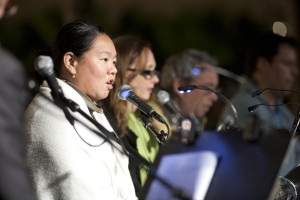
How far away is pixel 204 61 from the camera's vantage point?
523 cm

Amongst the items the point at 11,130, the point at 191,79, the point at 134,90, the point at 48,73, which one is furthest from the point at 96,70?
the point at 191,79

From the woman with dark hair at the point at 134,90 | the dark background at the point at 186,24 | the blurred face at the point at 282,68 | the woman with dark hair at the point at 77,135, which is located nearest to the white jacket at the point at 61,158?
the woman with dark hair at the point at 77,135

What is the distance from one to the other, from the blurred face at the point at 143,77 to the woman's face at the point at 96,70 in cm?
97

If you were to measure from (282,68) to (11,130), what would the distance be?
12.0ft

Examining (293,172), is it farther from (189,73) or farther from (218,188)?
(189,73)

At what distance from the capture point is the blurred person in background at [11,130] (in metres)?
1.72

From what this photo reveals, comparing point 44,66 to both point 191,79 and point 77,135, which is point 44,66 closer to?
point 77,135

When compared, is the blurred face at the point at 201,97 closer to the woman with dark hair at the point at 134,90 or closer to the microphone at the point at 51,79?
the woman with dark hair at the point at 134,90

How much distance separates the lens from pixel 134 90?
416cm

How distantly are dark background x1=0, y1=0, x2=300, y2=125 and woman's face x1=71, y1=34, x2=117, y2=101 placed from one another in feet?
15.7

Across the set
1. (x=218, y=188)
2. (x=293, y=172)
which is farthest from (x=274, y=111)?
(x=218, y=188)

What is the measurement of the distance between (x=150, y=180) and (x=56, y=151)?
1.79 ft

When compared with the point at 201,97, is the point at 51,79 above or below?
above

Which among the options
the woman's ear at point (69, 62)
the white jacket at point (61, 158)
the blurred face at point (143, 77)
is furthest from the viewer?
the blurred face at point (143, 77)
